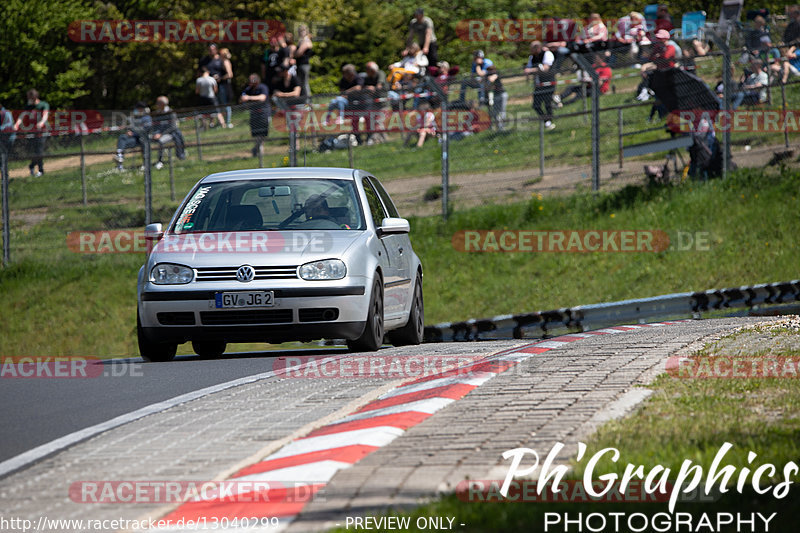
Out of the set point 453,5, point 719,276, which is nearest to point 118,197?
point 719,276

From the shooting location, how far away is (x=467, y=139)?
22719 millimetres

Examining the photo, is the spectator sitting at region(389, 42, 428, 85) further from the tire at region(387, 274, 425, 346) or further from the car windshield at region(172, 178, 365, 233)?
the car windshield at region(172, 178, 365, 233)

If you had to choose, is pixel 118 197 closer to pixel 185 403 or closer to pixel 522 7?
pixel 185 403

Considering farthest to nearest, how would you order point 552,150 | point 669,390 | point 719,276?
point 552,150
point 719,276
point 669,390

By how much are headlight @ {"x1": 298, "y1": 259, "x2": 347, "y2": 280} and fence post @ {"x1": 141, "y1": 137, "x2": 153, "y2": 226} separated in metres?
11.9

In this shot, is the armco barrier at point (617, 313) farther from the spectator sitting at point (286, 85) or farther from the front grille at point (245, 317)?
the spectator sitting at point (286, 85)

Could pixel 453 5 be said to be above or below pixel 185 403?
above

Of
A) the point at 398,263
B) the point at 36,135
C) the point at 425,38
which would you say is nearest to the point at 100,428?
the point at 398,263

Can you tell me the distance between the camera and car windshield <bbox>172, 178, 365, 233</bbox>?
1195cm

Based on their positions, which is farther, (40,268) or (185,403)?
(40,268)

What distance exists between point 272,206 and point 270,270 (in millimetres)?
1128

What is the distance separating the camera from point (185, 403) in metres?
8.42

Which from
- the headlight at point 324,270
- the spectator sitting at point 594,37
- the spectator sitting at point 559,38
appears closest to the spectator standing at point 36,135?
the spectator sitting at point 559,38

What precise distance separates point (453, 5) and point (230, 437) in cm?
5240
